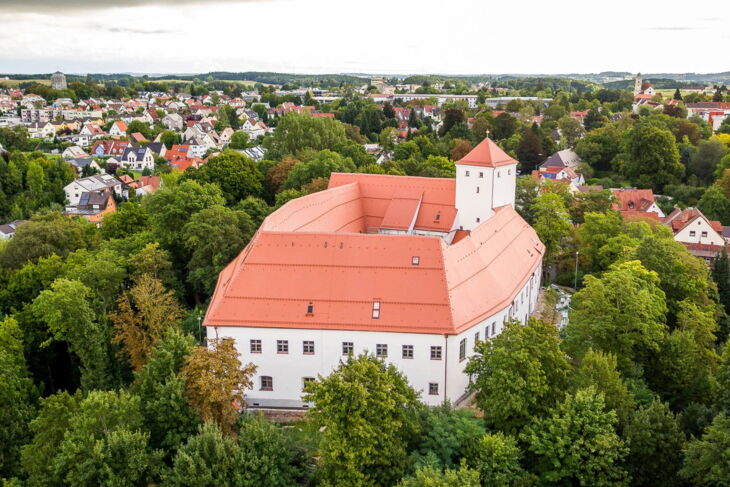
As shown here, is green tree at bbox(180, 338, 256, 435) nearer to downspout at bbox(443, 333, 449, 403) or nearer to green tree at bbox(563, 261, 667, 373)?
downspout at bbox(443, 333, 449, 403)

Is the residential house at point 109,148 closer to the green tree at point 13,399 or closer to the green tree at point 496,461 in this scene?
the green tree at point 13,399

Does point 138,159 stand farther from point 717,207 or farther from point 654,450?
point 654,450

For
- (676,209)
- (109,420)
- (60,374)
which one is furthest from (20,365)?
(676,209)

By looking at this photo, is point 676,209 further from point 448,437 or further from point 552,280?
point 448,437

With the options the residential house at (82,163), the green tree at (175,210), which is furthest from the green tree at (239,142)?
the green tree at (175,210)

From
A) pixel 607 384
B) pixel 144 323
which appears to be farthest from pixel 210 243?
pixel 607 384

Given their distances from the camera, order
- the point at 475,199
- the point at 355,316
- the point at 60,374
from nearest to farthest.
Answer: the point at 355,316 → the point at 60,374 → the point at 475,199
